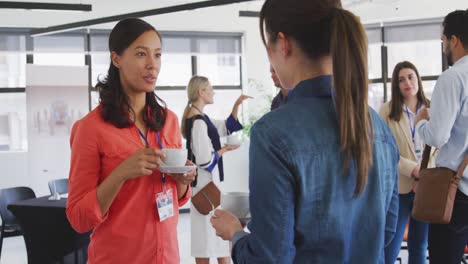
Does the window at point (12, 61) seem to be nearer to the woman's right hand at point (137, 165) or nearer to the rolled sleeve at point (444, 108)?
the rolled sleeve at point (444, 108)

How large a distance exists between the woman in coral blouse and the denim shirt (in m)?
0.60

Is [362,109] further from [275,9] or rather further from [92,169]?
[92,169]

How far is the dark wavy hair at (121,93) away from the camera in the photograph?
1646mm

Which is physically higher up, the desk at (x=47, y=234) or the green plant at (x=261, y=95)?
the green plant at (x=261, y=95)

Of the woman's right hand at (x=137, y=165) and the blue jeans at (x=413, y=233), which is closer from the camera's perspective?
the woman's right hand at (x=137, y=165)

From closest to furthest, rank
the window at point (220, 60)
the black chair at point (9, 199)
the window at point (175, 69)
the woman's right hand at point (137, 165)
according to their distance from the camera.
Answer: the woman's right hand at point (137, 165), the black chair at point (9, 199), the window at point (175, 69), the window at point (220, 60)

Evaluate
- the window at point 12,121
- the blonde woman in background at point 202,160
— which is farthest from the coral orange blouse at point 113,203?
the window at point 12,121

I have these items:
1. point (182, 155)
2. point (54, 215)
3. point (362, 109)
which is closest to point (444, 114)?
point (182, 155)

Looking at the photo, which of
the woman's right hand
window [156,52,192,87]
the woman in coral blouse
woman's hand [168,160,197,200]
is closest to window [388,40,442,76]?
window [156,52,192,87]

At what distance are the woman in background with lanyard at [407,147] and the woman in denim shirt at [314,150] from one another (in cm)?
244

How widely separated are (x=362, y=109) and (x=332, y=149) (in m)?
0.10

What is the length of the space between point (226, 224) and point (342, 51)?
47 cm

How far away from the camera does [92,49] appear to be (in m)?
8.29

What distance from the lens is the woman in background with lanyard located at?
11.1ft
